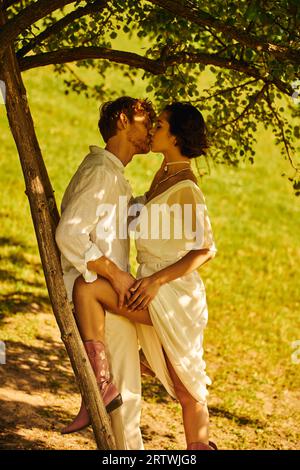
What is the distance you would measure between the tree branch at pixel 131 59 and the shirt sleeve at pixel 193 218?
3.14 feet

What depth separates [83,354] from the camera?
13.1ft

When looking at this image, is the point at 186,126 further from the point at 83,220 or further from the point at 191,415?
the point at 191,415

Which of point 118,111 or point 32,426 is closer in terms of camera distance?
point 118,111

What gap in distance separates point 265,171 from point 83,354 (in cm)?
1452

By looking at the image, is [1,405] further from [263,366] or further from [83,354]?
[263,366]

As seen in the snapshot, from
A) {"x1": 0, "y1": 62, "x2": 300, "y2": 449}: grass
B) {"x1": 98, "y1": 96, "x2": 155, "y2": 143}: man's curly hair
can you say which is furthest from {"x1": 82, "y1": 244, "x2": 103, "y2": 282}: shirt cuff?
{"x1": 0, "y1": 62, "x2": 300, "y2": 449}: grass

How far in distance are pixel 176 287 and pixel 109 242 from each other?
0.48m

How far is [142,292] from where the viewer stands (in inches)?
165

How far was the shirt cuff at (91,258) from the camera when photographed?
13.5ft

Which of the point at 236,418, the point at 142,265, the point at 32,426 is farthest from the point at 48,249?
the point at 236,418

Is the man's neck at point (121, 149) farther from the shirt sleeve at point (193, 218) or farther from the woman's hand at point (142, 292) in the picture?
the woman's hand at point (142, 292)

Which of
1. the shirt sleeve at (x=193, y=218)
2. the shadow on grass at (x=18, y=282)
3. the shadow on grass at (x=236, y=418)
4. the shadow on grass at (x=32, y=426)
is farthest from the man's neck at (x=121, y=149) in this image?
the shadow on grass at (x=18, y=282)
